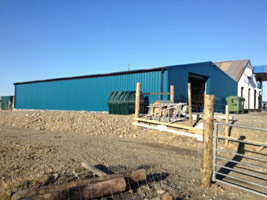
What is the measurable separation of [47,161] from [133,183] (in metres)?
3.03

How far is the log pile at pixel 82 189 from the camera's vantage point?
392 cm

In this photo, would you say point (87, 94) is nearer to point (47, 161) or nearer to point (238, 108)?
point (238, 108)

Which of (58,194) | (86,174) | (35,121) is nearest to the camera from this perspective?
(58,194)

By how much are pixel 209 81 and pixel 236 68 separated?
9.38 metres

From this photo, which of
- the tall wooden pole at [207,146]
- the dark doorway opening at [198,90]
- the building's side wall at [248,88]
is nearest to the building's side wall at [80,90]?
the dark doorway opening at [198,90]

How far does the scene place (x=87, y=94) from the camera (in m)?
23.8

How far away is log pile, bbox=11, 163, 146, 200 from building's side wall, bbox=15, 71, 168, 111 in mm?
13453

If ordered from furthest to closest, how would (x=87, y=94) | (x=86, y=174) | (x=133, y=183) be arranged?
(x=87, y=94)
(x=86, y=174)
(x=133, y=183)

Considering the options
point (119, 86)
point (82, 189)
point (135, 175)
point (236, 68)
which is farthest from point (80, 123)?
point (236, 68)

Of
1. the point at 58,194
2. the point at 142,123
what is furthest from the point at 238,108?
the point at 58,194

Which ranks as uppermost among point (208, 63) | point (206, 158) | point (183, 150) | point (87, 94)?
point (208, 63)

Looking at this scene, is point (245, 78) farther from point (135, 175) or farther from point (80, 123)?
point (135, 175)

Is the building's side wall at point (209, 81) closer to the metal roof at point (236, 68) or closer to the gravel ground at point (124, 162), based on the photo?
the metal roof at point (236, 68)

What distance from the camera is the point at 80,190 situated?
4191 millimetres
